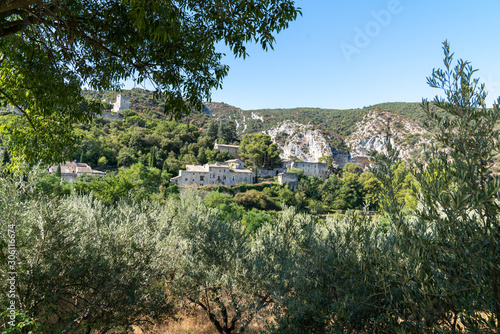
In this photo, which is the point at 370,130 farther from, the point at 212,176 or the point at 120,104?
the point at 120,104

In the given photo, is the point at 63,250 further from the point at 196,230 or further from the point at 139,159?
the point at 139,159

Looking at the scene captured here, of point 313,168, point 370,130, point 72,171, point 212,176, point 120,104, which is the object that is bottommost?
point 212,176

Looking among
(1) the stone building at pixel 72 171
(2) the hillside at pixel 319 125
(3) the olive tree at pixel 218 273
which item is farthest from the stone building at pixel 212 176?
(3) the olive tree at pixel 218 273

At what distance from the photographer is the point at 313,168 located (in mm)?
75375

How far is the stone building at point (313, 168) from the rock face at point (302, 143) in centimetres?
2036

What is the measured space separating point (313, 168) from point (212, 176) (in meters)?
33.7

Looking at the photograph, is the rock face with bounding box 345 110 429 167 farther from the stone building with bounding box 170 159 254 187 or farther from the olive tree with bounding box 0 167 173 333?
the olive tree with bounding box 0 167 173 333

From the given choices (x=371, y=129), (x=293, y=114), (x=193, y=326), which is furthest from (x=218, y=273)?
(x=293, y=114)

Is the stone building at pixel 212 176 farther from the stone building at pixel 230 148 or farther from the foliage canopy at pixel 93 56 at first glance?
the foliage canopy at pixel 93 56

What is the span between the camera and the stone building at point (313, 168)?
243 ft

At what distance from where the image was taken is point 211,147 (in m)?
70.5

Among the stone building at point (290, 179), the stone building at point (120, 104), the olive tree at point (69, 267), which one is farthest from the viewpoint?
the stone building at point (120, 104)

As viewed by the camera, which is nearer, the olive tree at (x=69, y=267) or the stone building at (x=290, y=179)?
the olive tree at (x=69, y=267)

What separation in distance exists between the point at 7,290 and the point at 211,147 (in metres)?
66.9
